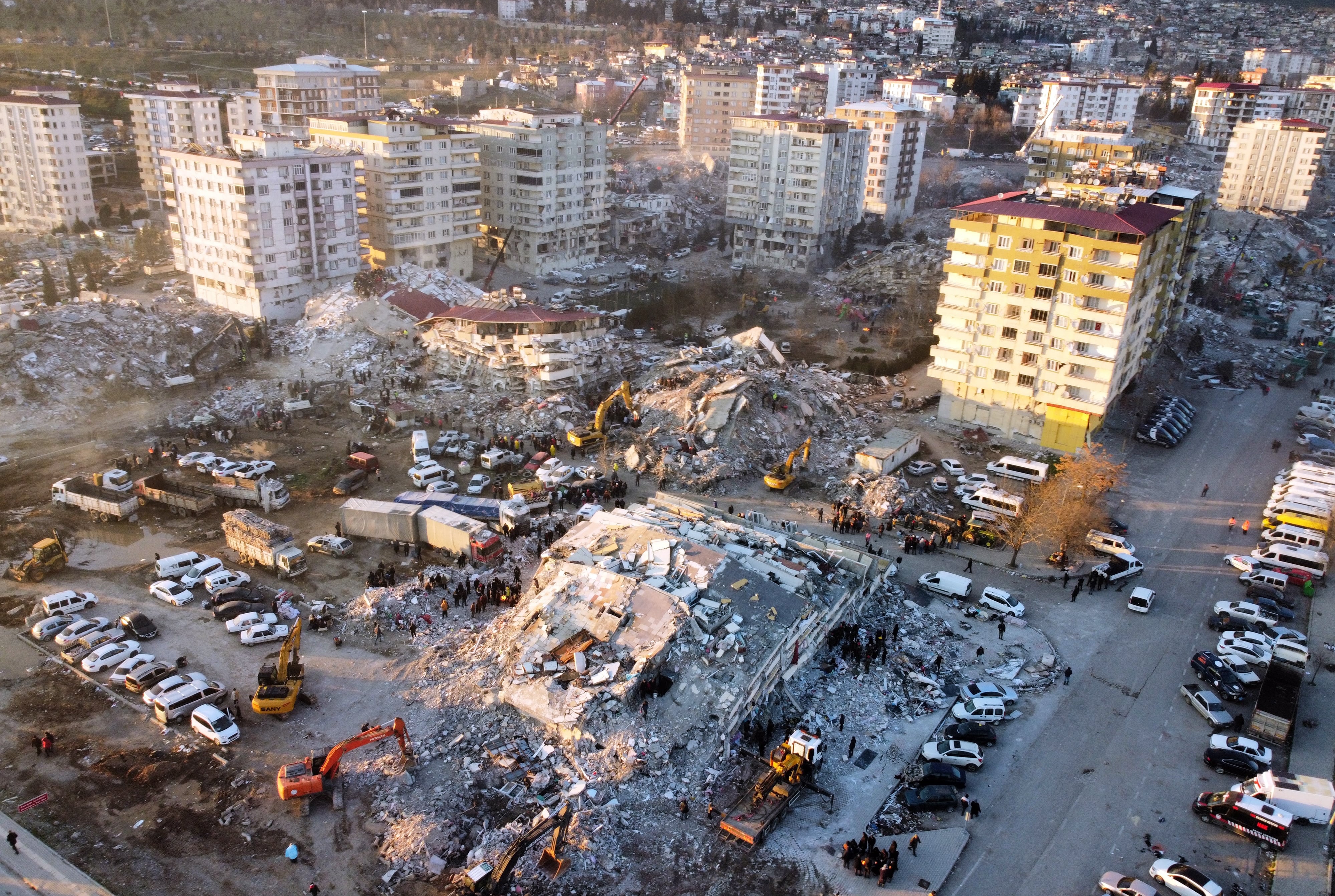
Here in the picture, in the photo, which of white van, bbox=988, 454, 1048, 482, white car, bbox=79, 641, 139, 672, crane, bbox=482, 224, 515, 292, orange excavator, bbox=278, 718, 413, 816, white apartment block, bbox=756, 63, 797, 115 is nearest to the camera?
orange excavator, bbox=278, 718, 413, 816

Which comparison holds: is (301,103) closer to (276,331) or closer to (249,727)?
(276,331)

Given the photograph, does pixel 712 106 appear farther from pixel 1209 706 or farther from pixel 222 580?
pixel 1209 706

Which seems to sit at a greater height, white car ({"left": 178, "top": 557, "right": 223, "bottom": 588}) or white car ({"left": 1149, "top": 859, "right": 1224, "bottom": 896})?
white car ({"left": 1149, "top": 859, "right": 1224, "bottom": 896})

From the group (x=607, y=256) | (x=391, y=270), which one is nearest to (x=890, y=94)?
(x=607, y=256)

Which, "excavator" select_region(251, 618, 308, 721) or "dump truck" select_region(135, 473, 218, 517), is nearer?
"excavator" select_region(251, 618, 308, 721)

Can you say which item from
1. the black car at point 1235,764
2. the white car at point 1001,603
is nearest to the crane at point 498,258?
the white car at point 1001,603

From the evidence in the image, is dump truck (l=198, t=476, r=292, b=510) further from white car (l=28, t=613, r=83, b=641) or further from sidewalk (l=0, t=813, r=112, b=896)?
sidewalk (l=0, t=813, r=112, b=896)

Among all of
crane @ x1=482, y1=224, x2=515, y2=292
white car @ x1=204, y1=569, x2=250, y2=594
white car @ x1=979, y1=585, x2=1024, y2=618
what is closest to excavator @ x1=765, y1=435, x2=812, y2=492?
white car @ x1=979, y1=585, x2=1024, y2=618
